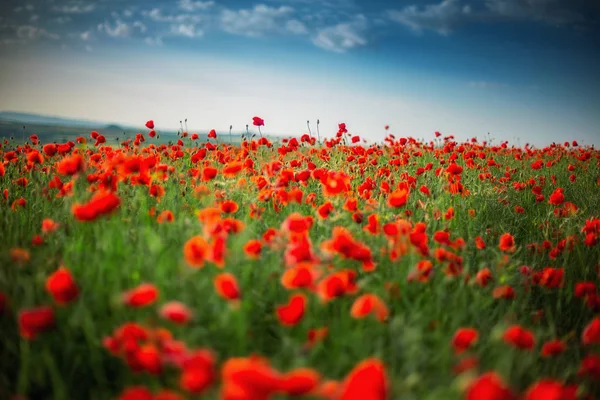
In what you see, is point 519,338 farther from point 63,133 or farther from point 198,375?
point 63,133

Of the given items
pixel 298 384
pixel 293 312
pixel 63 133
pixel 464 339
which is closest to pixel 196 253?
pixel 293 312

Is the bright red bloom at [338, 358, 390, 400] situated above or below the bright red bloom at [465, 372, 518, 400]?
above

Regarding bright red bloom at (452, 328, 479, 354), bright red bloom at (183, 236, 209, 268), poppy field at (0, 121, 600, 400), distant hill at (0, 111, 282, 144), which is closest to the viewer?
poppy field at (0, 121, 600, 400)

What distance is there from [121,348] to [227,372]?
0.52m

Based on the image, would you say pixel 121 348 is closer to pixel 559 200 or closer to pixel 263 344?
pixel 263 344

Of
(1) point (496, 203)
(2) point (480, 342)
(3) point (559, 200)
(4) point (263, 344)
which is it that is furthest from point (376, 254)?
(1) point (496, 203)

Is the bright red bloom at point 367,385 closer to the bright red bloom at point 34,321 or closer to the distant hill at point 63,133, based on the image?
the bright red bloom at point 34,321

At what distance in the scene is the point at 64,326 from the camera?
1465 mm

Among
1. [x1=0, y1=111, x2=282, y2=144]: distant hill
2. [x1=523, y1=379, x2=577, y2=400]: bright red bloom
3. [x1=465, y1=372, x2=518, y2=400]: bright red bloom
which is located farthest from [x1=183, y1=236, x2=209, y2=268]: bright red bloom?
[x1=0, y1=111, x2=282, y2=144]: distant hill

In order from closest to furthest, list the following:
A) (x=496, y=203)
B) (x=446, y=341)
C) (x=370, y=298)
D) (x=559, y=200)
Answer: (x=370, y=298), (x=446, y=341), (x=559, y=200), (x=496, y=203)

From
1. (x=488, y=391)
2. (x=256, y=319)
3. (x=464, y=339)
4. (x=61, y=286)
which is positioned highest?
(x=61, y=286)

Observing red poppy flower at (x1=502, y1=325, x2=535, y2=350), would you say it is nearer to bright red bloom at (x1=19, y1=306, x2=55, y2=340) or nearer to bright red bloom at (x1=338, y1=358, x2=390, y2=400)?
bright red bloom at (x1=338, y1=358, x2=390, y2=400)

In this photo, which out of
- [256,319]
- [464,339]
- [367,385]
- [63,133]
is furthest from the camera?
[63,133]

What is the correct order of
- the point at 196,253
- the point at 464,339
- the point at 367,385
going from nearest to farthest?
the point at 367,385
the point at 464,339
the point at 196,253
